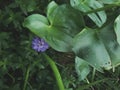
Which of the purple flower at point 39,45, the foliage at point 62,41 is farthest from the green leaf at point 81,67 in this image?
the purple flower at point 39,45

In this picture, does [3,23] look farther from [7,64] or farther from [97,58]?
[97,58]

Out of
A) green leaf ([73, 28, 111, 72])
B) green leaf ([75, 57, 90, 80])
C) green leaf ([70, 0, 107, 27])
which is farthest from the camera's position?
green leaf ([75, 57, 90, 80])

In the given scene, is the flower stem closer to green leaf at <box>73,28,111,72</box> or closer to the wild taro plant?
the wild taro plant

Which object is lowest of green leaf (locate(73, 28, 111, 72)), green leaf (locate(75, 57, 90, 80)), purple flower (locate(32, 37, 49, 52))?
green leaf (locate(75, 57, 90, 80))

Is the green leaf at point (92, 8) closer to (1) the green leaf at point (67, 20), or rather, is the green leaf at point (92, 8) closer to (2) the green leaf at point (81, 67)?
(1) the green leaf at point (67, 20)

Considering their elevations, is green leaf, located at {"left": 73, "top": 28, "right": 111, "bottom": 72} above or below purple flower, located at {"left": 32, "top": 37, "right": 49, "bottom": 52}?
above

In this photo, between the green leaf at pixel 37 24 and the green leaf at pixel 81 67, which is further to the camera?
the green leaf at pixel 81 67

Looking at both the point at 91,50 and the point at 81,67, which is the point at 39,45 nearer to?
the point at 81,67

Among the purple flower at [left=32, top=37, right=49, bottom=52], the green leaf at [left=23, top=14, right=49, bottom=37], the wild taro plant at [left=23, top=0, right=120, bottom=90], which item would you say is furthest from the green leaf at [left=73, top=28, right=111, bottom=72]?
the purple flower at [left=32, top=37, right=49, bottom=52]

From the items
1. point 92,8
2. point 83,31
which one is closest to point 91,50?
point 83,31
